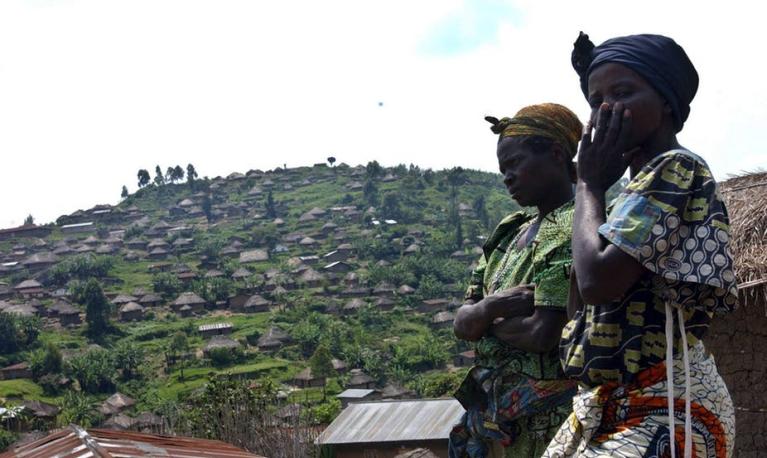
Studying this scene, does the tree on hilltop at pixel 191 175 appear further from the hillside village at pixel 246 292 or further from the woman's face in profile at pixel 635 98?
the woman's face in profile at pixel 635 98

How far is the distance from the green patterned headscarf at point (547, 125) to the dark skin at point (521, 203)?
2 cm

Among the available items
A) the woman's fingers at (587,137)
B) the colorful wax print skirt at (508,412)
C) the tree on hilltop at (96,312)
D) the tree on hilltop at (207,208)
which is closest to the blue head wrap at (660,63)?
the woman's fingers at (587,137)

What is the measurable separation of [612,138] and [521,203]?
0.77 m

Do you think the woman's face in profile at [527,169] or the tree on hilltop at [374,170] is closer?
the woman's face in profile at [527,169]

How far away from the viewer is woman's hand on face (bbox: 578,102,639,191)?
Result: 6.11 feet

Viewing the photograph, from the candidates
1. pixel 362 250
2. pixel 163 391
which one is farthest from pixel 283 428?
pixel 362 250

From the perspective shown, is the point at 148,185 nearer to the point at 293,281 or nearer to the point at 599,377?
the point at 293,281

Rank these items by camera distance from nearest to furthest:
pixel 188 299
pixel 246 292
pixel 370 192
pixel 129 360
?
pixel 129 360 < pixel 188 299 < pixel 246 292 < pixel 370 192

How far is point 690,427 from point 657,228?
1.11 ft

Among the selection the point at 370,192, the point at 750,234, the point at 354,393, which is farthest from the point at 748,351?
the point at 370,192

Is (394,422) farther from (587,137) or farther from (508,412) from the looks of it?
(587,137)

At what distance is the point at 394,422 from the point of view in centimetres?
1215

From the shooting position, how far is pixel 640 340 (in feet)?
5.90

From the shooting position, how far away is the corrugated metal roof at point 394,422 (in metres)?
11.4
